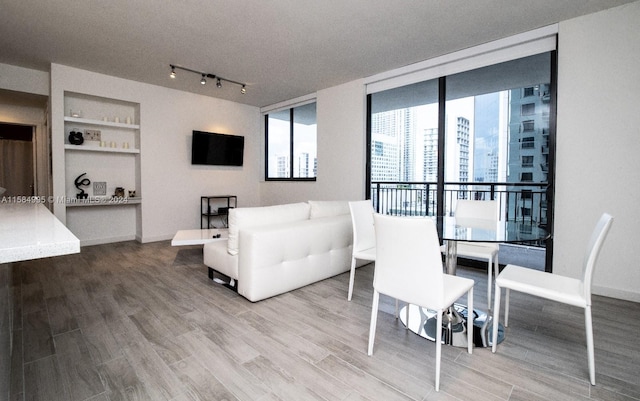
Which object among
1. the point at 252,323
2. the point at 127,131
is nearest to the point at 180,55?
the point at 127,131

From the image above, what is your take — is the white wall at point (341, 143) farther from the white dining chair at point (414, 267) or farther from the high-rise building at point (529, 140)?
the white dining chair at point (414, 267)

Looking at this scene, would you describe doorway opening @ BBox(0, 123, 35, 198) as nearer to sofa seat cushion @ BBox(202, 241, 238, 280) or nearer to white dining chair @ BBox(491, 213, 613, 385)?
sofa seat cushion @ BBox(202, 241, 238, 280)

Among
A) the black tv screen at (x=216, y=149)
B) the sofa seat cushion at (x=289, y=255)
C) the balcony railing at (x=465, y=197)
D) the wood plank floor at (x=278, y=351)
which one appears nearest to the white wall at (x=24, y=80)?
the black tv screen at (x=216, y=149)

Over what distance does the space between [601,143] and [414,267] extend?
267 cm

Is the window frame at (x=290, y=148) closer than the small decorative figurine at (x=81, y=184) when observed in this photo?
No

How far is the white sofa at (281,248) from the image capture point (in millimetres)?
2555

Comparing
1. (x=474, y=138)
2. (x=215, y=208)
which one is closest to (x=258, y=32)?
(x=474, y=138)

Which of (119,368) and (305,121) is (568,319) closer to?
(119,368)

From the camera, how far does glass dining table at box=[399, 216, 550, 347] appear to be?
1901mm

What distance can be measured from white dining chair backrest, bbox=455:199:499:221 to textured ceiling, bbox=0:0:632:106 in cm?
185

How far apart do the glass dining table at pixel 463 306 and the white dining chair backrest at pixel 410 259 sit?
377mm

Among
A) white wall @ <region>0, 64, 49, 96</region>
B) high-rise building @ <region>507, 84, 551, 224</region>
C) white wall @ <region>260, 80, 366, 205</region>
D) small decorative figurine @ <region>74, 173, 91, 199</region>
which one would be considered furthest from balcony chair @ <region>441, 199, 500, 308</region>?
white wall @ <region>0, 64, 49, 96</region>

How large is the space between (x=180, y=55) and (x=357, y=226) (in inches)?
131

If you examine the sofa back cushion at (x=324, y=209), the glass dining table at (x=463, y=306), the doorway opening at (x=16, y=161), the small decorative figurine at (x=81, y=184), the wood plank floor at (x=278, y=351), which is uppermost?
the doorway opening at (x=16, y=161)
